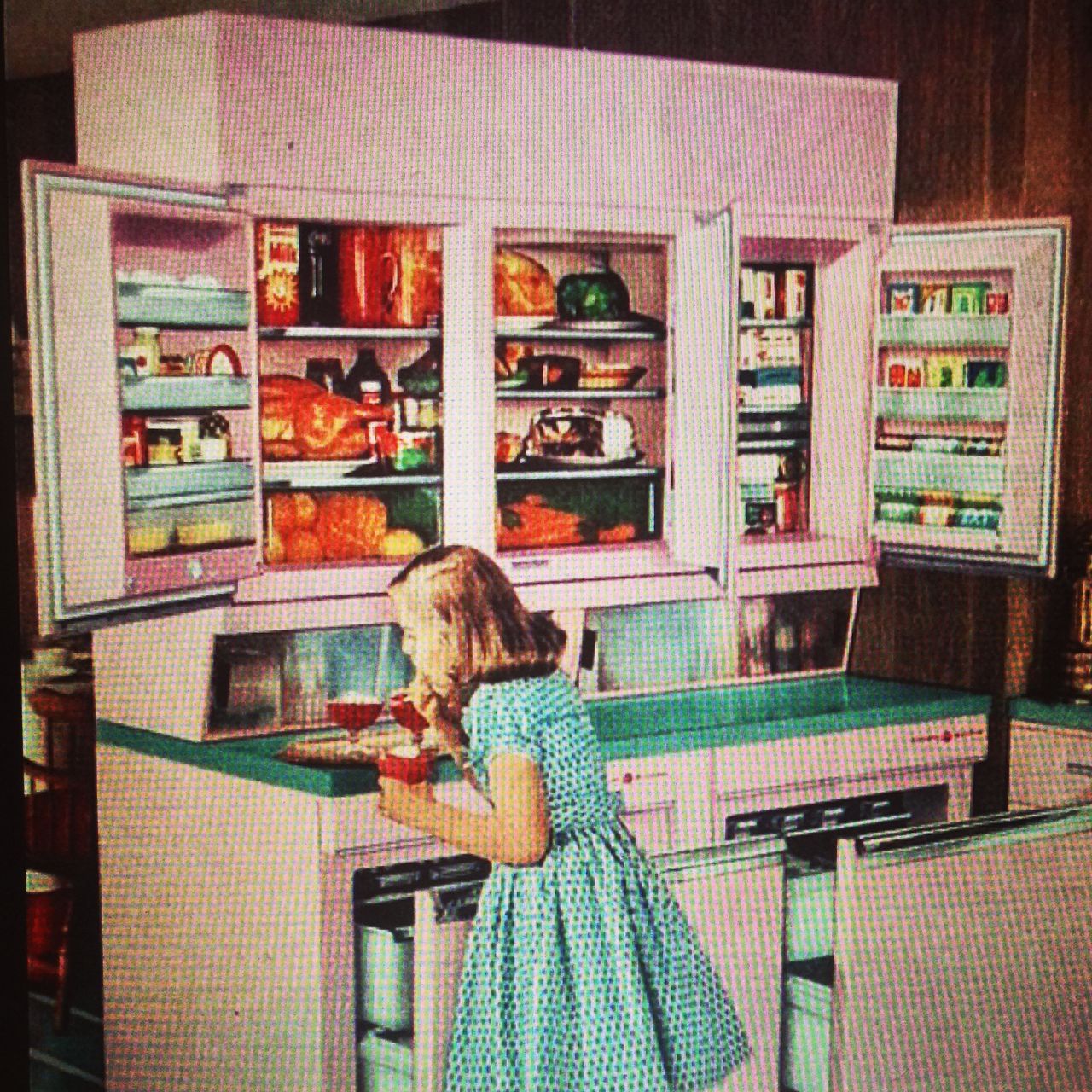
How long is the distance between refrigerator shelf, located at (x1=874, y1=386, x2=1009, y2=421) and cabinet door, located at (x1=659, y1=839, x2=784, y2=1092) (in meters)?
1.15

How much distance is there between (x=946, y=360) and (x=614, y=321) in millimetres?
709

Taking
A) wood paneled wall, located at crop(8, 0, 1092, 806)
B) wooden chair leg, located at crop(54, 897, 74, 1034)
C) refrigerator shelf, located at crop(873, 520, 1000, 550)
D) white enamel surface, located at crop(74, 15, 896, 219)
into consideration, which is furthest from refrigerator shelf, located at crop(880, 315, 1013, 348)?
wooden chair leg, located at crop(54, 897, 74, 1034)

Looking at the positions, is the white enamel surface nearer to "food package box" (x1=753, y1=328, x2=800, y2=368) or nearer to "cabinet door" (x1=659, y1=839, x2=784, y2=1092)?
"food package box" (x1=753, y1=328, x2=800, y2=368)

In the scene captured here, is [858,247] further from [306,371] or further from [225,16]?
[225,16]

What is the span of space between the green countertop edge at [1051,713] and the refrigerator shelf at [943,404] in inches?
24.2

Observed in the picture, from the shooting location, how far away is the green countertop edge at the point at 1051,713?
3.55m

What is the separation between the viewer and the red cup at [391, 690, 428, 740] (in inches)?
116

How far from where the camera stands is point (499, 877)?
2.67 meters

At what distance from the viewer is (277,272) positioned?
10.5 ft

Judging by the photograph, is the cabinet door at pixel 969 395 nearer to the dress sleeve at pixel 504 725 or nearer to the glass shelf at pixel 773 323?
the glass shelf at pixel 773 323

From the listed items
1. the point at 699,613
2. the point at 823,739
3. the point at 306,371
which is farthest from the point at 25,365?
the point at 823,739

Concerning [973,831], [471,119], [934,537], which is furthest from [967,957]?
[471,119]

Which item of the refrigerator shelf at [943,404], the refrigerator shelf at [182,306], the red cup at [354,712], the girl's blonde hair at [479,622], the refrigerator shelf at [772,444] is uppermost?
the refrigerator shelf at [182,306]

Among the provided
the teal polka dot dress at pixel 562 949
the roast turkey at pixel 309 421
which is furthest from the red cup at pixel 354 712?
the roast turkey at pixel 309 421
